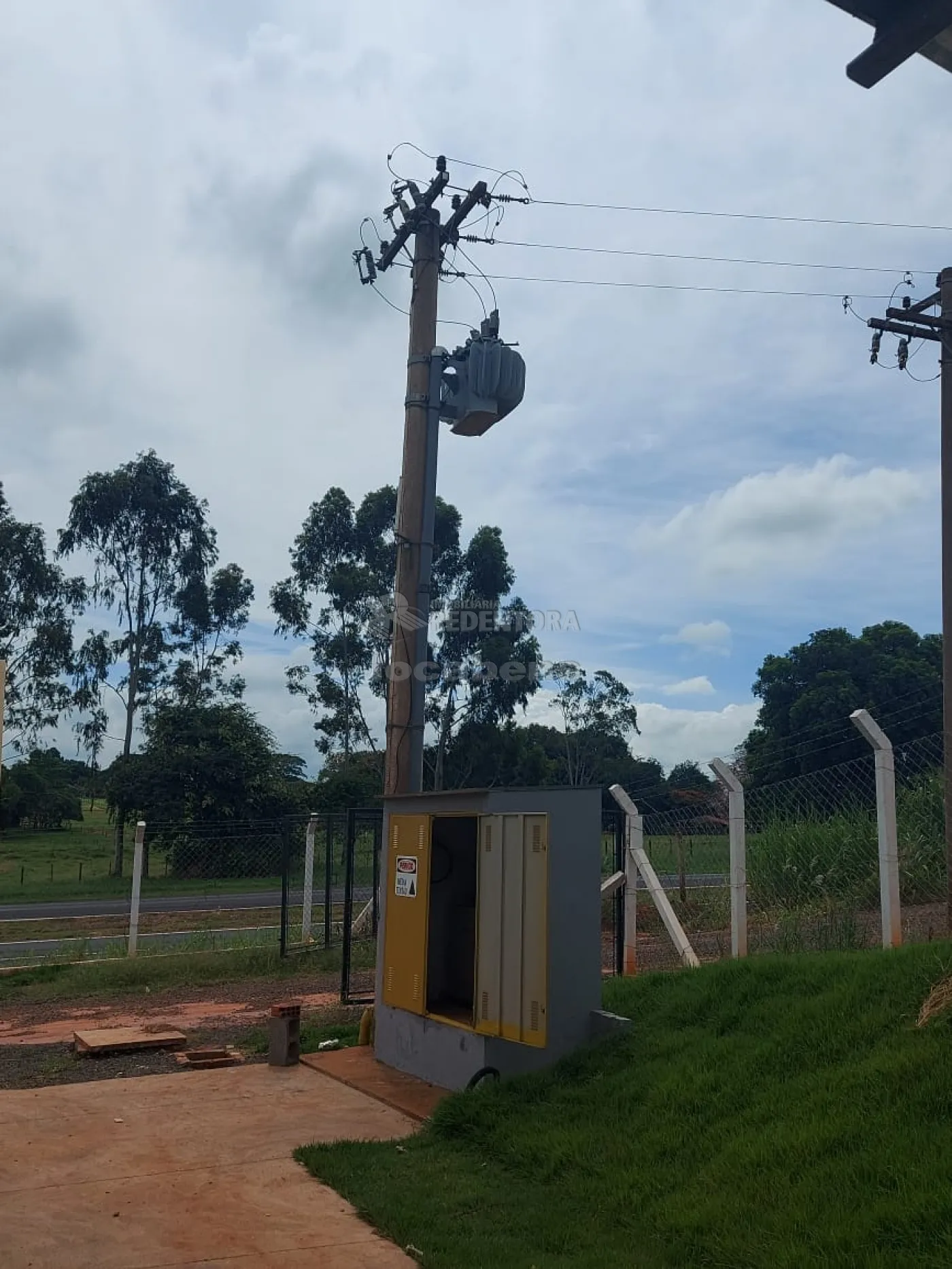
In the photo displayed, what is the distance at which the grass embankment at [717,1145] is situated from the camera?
4109 millimetres

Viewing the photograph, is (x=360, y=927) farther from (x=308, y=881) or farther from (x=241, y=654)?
(x=241, y=654)

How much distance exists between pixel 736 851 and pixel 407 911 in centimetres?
238

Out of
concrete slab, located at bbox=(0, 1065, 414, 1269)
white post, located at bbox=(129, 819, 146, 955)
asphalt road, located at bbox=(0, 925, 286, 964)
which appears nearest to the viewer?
concrete slab, located at bbox=(0, 1065, 414, 1269)

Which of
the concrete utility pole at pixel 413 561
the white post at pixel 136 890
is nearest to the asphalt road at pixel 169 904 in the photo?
the white post at pixel 136 890

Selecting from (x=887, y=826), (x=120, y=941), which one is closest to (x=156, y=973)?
(x=120, y=941)

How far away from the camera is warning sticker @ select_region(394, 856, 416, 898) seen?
26.6ft

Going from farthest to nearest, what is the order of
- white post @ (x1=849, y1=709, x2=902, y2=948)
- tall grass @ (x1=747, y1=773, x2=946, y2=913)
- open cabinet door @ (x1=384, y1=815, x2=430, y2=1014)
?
tall grass @ (x1=747, y1=773, x2=946, y2=913) < open cabinet door @ (x1=384, y1=815, x2=430, y2=1014) < white post @ (x1=849, y1=709, x2=902, y2=948)

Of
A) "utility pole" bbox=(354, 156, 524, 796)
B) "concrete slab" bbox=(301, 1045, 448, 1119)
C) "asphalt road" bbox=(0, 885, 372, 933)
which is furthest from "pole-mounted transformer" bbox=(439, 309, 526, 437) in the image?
"asphalt road" bbox=(0, 885, 372, 933)

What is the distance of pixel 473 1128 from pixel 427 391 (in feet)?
20.4

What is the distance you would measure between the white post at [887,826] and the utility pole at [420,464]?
12.5 ft

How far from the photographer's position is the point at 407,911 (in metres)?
8.12

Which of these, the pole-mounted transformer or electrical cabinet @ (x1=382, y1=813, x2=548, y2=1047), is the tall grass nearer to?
electrical cabinet @ (x1=382, y1=813, x2=548, y2=1047)

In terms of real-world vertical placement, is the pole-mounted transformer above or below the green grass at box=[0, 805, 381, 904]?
above

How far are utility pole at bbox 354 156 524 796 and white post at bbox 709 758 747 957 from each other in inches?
106
